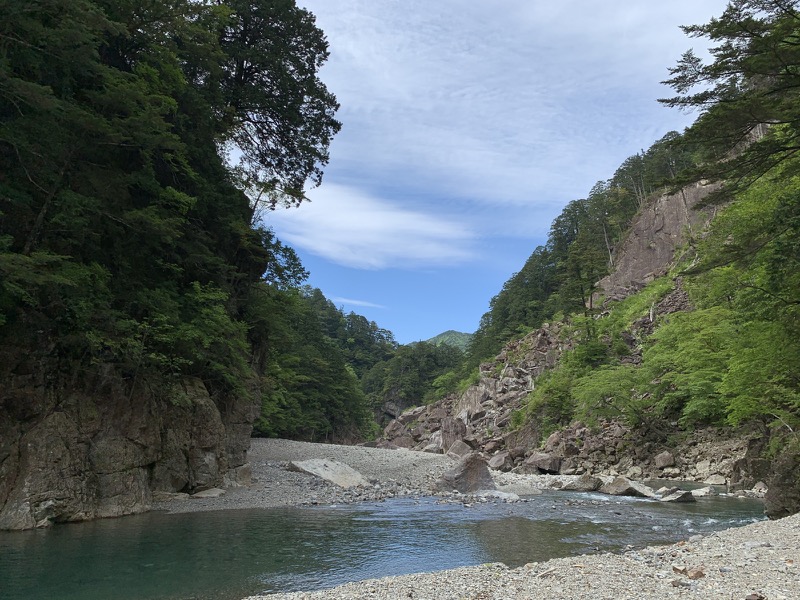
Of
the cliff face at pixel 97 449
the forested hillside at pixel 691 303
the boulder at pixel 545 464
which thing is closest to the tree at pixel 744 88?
the forested hillside at pixel 691 303

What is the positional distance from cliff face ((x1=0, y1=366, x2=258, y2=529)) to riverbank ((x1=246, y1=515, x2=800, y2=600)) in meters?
8.37

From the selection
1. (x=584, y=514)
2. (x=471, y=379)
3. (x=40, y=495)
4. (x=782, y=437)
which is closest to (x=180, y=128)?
(x=40, y=495)

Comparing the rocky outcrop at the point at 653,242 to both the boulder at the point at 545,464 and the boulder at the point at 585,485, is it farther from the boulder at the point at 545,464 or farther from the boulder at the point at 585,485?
the boulder at the point at 585,485

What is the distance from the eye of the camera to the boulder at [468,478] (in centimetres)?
2095

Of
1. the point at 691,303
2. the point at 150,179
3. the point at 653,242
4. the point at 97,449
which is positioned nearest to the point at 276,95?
the point at 150,179

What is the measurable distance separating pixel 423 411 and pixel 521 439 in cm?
3585

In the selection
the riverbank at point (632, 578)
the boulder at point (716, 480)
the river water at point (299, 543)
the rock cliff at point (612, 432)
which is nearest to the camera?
the riverbank at point (632, 578)

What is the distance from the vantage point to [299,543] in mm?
11414

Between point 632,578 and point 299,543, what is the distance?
715 cm

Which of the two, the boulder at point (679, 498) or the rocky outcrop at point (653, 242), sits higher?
the rocky outcrop at point (653, 242)

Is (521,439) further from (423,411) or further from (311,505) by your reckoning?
(423,411)

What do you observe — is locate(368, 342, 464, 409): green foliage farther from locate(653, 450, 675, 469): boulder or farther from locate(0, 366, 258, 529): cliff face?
locate(0, 366, 258, 529): cliff face

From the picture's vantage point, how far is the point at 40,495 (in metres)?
12.4

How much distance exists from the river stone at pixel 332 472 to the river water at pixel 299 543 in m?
5.02
